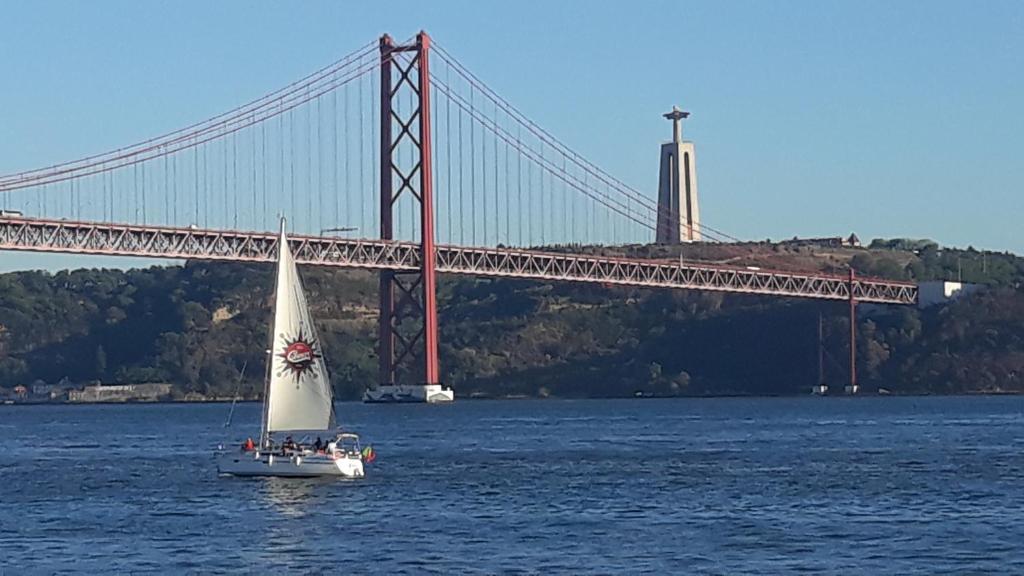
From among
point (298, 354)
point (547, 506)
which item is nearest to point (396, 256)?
point (298, 354)

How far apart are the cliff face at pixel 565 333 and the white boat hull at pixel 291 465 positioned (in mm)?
80471

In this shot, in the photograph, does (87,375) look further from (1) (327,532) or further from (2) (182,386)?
(1) (327,532)

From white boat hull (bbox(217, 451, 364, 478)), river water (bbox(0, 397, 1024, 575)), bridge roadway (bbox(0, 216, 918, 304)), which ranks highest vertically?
bridge roadway (bbox(0, 216, 918, 304))

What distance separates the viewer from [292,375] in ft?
162

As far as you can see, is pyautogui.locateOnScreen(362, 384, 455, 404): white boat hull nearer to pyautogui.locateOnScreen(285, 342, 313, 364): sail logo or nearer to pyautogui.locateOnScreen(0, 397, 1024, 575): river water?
pyautogui.locateOnScreen(0, 397, 1024, 575): river water

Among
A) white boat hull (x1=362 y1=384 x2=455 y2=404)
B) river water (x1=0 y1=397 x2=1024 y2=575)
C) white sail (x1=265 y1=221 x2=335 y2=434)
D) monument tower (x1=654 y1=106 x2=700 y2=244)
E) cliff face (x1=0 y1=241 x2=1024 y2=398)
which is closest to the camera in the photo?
river water (x1=0 y1=397 x2=1024 y2=575)

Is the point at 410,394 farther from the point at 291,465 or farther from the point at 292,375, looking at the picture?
the point at 291,465

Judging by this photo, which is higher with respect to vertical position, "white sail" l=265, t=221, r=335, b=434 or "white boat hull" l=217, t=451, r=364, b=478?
"white sail" l=265, t=221, r=335, b=434

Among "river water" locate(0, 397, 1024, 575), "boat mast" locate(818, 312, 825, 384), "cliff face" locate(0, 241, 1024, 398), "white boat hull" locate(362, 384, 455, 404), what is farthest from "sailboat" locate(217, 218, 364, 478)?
"cliff face" locate(0, 241, 1024, 398)

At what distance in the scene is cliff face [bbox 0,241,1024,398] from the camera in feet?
418

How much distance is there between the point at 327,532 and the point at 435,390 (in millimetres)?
64222

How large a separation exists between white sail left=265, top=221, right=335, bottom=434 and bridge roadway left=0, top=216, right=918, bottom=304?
138 ft

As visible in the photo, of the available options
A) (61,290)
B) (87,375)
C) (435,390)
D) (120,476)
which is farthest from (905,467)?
(61,290)

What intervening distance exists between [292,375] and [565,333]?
93.0 meters
